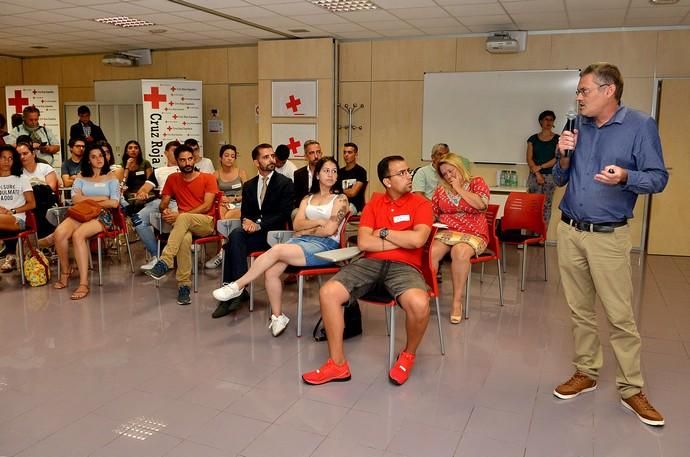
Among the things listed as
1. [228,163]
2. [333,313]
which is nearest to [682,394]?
[333,313]

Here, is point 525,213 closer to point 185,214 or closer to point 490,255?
point 490,255

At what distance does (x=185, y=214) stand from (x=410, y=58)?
445cm

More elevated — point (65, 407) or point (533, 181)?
point (533, 181)

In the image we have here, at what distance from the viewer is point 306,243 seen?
3943 millimetres

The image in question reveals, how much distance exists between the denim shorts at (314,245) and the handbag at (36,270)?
244 cm

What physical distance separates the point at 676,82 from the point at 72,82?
30.9 ft

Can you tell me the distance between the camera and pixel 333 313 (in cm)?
321

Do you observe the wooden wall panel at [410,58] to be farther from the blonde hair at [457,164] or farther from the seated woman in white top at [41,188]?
the seated woman in white top at [41,188]

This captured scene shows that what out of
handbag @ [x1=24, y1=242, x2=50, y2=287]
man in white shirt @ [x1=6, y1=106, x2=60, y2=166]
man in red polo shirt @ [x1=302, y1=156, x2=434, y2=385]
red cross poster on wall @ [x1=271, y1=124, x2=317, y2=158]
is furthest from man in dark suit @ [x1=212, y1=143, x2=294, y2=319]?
man in white shirt @ [x1=6, y1=106, x2=60, y2=166]

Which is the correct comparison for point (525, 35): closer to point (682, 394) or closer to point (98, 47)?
point (682, 394)

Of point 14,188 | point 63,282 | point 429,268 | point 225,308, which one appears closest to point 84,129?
point 14,188

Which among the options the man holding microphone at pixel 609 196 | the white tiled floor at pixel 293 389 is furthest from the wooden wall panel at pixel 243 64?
the man holding microphone at pixel 609 196

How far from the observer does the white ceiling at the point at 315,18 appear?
6094 millimetres

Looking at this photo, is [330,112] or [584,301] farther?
[330,112]
